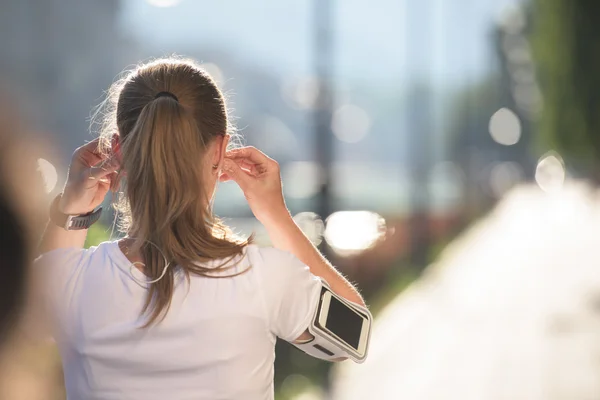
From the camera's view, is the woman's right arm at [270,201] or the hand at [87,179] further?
the woman's right arm at [270,201]

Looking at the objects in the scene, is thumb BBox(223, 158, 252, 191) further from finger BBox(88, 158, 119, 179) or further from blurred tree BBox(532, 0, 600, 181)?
blurred tree BBox(532, 0, 600, 181)

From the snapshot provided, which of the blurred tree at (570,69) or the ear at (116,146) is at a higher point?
the ear at (116,146)

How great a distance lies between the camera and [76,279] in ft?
5.62

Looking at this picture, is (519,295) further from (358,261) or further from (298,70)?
(298,70)

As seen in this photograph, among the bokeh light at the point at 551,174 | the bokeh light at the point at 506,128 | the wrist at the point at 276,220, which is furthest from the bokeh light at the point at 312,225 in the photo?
the bokeh light at the point at 506,128

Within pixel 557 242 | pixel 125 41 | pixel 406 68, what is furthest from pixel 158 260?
pixel 557 242

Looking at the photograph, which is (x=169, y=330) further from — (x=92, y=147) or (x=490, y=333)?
(x=490, y=333)

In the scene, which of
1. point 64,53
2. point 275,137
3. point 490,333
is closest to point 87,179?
point 64,53

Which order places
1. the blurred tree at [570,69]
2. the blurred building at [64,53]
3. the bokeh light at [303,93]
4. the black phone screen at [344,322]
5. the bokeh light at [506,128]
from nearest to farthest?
1. the black phone screen at [344,322]
2. the blurred building at [64,53]
3. the bokeh light at [303,93]
4. the blurred tree at [570,69]
5. the bokeh light at [506,128]

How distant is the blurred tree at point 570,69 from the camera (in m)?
15.1

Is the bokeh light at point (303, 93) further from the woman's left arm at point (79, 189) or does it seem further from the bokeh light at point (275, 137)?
the woman's left arm at point (79, 189)

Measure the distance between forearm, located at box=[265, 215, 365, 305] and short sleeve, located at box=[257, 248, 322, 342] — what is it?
168 millimetres

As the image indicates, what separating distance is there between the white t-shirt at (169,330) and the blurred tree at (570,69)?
14172 millimetres

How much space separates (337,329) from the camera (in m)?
1.80
